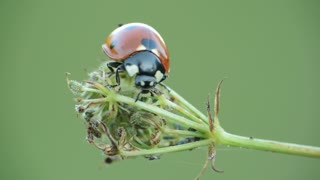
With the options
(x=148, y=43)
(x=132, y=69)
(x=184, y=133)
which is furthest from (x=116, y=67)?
(x=184, y=133)

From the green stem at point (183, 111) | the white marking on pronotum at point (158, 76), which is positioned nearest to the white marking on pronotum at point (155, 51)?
the white marking on pronotum at point (158, 76)

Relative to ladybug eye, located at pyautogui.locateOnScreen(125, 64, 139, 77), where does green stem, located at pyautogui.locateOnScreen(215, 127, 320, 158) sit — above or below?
below

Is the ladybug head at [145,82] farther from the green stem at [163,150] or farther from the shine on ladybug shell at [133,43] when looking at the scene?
the green stem at [163,150]

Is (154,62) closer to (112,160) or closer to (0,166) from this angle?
(112,160)

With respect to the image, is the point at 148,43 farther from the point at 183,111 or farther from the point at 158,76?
the point at 183,111

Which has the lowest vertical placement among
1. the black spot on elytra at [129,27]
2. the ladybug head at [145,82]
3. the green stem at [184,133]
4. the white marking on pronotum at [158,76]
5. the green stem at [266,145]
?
the green stem at [266,145]

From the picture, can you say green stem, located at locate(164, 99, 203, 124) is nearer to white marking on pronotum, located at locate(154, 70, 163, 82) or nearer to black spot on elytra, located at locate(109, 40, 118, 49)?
white marking on pronotum, located at locate(154, 70, 163, 82)

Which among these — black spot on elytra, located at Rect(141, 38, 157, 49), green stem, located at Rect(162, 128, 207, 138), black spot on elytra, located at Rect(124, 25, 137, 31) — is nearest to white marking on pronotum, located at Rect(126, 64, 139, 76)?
black spot on elytra, located at Rect(141, 38, 157, 49)
